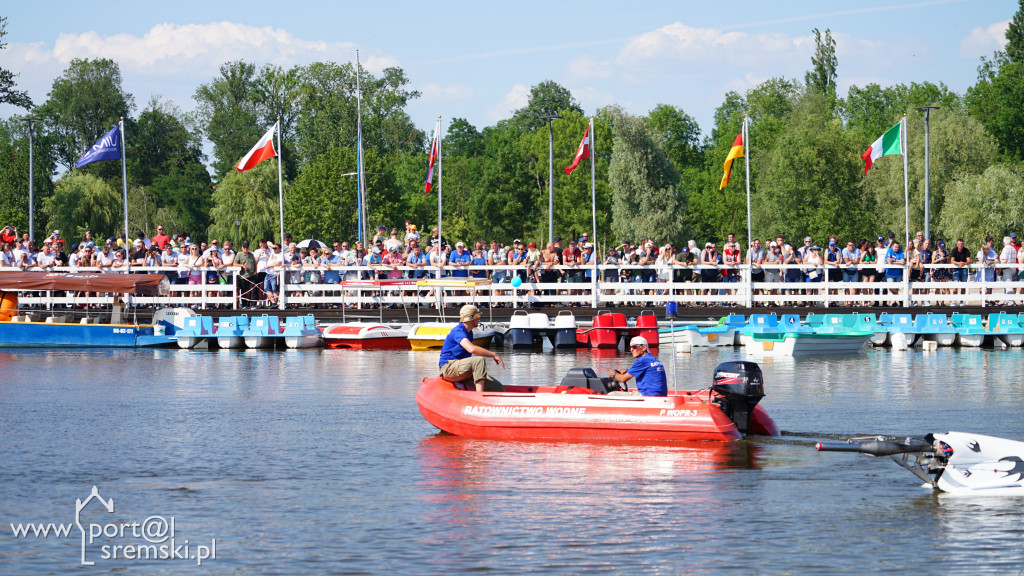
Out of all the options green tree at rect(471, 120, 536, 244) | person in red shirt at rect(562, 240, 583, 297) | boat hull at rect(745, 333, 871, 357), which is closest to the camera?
boat hull at rect(745, 333, 871, 357)

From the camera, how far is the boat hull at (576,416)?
15.0 metres

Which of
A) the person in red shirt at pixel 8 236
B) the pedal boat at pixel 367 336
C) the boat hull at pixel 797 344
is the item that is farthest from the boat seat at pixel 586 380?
the person in red shirt at pixel 8 236

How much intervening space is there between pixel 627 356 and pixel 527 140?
65.6m

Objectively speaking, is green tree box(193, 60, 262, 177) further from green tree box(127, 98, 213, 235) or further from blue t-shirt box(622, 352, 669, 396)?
blue t-shirt box(622, 352, 669, 396)

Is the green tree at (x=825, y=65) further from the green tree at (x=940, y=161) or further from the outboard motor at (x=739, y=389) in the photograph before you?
the outboard motor at (x=739, y=389)

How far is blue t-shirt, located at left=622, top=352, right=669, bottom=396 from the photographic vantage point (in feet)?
50.8

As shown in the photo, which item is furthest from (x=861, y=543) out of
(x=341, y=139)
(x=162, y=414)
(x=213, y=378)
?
(x=341, y=139)

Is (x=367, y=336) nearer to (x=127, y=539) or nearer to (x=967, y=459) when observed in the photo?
(x=127, y=539)

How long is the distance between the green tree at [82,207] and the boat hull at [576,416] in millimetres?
55974

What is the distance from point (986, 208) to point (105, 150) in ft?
129

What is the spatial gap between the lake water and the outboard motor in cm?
47

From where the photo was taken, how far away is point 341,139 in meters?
86.8

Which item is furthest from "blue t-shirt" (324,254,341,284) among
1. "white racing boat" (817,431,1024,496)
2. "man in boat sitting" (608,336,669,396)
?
"white racing boat" (817,431,1024,496)

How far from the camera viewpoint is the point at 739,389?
590 inches
